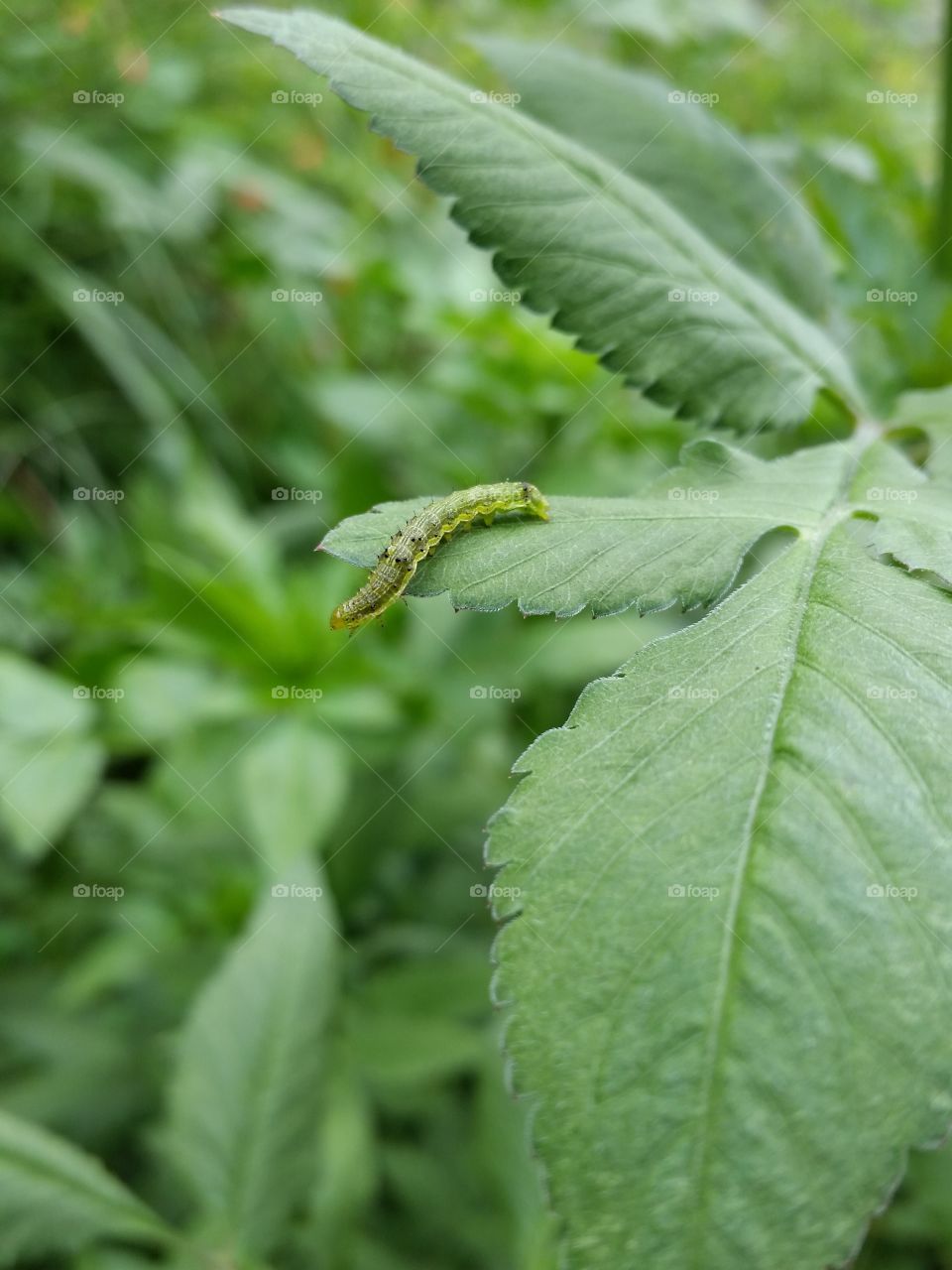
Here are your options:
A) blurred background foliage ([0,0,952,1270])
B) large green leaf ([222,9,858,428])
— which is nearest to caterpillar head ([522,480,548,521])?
large green leaf ([222,9,858,428])

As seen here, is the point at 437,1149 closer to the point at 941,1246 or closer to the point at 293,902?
the point at 293,902

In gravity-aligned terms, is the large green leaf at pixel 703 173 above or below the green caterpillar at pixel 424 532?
above

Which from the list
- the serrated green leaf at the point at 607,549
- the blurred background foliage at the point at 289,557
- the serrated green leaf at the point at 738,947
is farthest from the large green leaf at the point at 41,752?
the serrated green leaf at the point at 738,947

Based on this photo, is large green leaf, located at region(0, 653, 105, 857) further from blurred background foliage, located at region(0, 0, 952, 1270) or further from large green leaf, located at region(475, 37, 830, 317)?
large green leaf, located at region(475, 37, 830, 317)

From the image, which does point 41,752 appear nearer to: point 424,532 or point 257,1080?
point 257,1080

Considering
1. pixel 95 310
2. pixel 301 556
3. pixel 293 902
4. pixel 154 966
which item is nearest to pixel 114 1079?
pixel 154 966

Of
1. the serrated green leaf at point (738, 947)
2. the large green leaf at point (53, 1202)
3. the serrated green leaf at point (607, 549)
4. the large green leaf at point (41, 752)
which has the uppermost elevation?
the serrated green leaf at point (607, 549)

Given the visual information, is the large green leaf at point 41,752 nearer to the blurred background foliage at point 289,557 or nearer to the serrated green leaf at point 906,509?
the blurred background foliage at point 289,557
